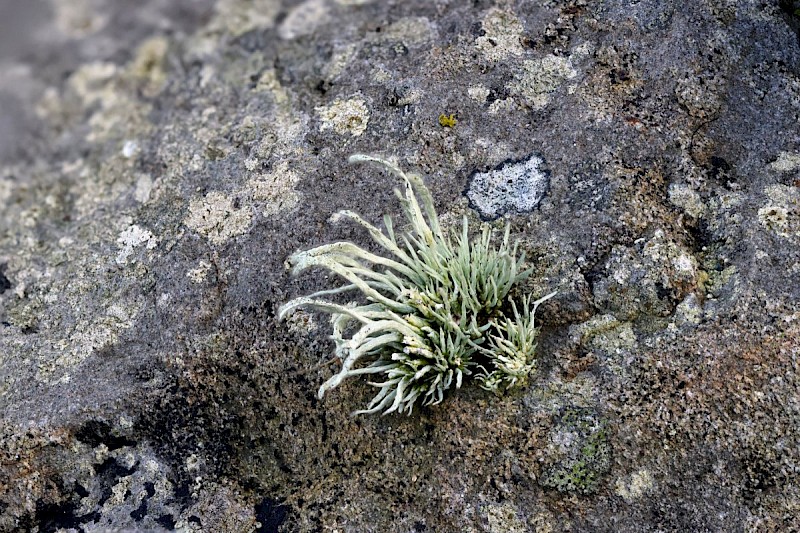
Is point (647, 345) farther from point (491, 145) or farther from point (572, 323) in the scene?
point (491, 145)

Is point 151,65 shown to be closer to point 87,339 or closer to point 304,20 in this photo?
point 304,20

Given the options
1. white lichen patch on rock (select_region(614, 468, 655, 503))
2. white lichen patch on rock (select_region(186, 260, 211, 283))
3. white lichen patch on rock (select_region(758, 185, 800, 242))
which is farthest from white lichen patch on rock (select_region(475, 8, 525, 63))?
white lichen patch on rock (select_region(614, 468, 655, 503))

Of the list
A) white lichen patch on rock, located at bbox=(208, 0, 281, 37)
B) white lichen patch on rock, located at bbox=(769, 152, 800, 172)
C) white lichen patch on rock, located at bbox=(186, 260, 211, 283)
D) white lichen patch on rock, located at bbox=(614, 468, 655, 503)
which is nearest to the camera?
white lichen patch on rock, located at bbox=(614, 468, 655, 503)

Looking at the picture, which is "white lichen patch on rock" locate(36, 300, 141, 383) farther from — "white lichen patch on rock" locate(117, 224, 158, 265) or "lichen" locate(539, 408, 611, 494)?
"lichen" locate(539, 408, 611, 494)

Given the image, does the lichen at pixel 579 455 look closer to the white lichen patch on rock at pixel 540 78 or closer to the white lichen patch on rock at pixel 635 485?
the white lichen patch on rock at pixel 635 485

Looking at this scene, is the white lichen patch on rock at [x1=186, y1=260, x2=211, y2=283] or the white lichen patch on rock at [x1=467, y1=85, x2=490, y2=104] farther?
the white lichen patch on rock at [x1=467, y1=85, x2=490, y2=104]

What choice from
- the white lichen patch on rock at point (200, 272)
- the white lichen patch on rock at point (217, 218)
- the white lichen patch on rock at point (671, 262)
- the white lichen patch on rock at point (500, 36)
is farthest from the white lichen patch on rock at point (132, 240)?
the white lichen patch on rock at point (671, 262)

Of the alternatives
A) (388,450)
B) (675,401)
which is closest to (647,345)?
(675,401)
